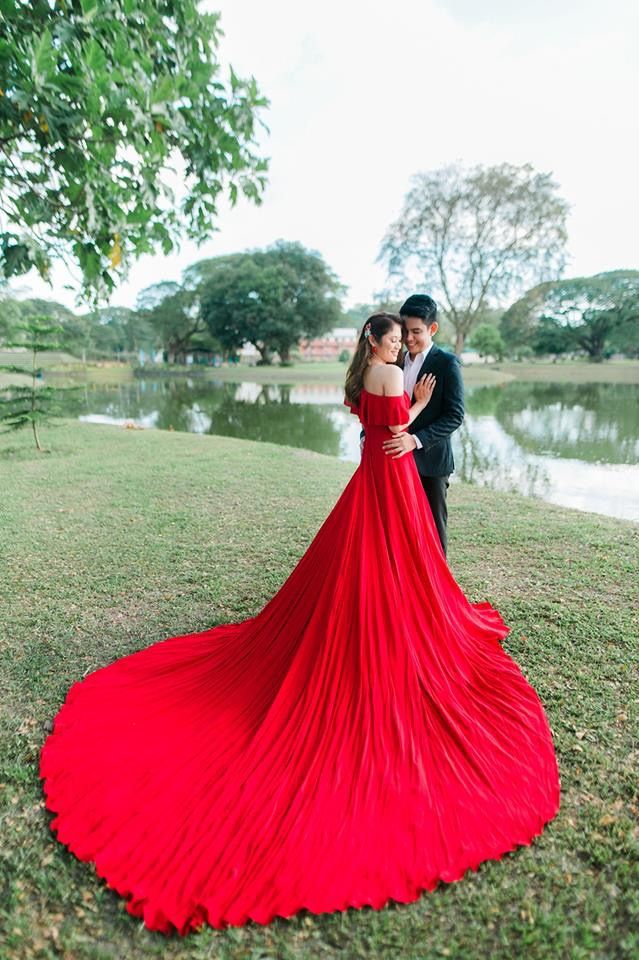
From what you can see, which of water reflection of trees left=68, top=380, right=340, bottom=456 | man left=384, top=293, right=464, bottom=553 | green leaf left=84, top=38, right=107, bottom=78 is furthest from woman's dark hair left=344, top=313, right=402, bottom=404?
water reflection of trees left=68, top=380, right=340, bottom=456

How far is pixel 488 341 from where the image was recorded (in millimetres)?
41812

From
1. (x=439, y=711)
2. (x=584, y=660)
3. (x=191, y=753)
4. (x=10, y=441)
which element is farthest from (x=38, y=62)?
(x=10, y=441)

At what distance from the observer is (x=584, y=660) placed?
2730 mm

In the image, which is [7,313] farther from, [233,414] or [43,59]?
[43,59]

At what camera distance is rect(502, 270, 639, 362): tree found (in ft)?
126

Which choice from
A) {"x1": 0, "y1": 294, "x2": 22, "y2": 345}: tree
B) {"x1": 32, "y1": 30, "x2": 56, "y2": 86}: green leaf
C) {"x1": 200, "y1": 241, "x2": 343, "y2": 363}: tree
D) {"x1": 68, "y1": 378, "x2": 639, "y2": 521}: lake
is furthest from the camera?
{"x1": 200, "y1": 241, "x2": 343, "y2": 363}: tree

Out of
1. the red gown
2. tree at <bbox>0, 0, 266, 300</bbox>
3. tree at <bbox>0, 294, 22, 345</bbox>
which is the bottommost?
the red gown

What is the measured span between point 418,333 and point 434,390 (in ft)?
1.04

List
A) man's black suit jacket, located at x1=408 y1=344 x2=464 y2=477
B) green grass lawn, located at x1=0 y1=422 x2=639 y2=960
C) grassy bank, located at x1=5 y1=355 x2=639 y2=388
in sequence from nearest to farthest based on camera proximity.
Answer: green grass lawn, located at x1=0 y1=422 x2=639 y2=960 < man's black suit jacket, located at x1=408 y1=344 x2=464 y2=477 < grassy bank, located at x1=5 y1=355 x2=639 y2=388

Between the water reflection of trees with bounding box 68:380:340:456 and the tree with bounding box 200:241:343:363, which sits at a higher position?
the tree with bounding box 200:241:343:363

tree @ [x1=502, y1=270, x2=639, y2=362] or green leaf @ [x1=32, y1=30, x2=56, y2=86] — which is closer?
green leaf @ [x1=32, y1=30, x2=56, y2=86]

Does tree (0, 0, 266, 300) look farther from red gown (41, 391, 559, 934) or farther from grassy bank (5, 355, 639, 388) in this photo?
grassy bank (5, 355, 639, 388)

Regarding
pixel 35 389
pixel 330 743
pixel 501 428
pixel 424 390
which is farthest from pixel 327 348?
pixel 330 743

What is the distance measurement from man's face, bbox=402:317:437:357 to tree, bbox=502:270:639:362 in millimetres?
39265
